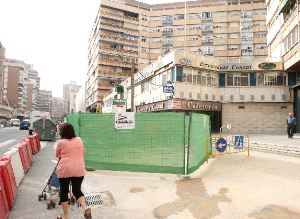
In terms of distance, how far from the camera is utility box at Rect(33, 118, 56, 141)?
22.4 m

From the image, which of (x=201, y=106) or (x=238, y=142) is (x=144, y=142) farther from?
(x=201, y=106)

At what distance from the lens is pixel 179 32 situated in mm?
63156

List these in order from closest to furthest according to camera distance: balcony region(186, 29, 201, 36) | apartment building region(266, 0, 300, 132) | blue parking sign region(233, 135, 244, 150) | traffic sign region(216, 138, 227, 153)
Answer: traffic sign region(216, 138, 227, 153), blue parking sign region(233, 135, 244, 150), apartment building region(266, 0, 300, 132), balcony region(186, 29, 201, 36)

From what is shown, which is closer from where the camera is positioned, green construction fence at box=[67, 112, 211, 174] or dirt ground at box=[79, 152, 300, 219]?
dirt ground at box=[79, 152, 300, 219]

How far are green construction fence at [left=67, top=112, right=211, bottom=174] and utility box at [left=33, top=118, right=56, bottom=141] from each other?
1382 cm

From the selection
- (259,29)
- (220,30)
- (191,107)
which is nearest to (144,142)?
(191,107)

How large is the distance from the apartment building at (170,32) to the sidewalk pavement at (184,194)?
53235 mm

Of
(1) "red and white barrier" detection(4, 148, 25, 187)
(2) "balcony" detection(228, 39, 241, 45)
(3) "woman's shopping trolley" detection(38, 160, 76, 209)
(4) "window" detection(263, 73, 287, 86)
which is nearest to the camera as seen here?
(3) "woman's shopping trolley" detection(38, 160, 76, 209)

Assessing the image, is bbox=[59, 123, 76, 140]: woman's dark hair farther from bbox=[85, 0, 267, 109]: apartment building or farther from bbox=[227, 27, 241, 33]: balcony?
bbox=[227, 27, 241, 33]: balcony

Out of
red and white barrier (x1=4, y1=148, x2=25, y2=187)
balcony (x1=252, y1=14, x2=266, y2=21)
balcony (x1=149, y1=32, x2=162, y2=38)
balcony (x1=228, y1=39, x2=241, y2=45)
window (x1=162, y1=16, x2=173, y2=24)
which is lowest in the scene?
red and white barrier (x1=4, y1=148, x2=25, y2=187)

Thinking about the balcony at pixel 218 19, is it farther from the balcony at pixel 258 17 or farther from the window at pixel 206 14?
the balcony at pixel 258 17

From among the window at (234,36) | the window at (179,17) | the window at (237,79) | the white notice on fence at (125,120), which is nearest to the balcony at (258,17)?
the window at (234,36)

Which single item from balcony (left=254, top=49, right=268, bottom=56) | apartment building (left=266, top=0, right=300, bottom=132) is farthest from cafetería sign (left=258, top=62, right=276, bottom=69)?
balcony (left=254, top=49, right=268, bottom=56)

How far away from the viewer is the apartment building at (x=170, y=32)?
58906 millimetres
